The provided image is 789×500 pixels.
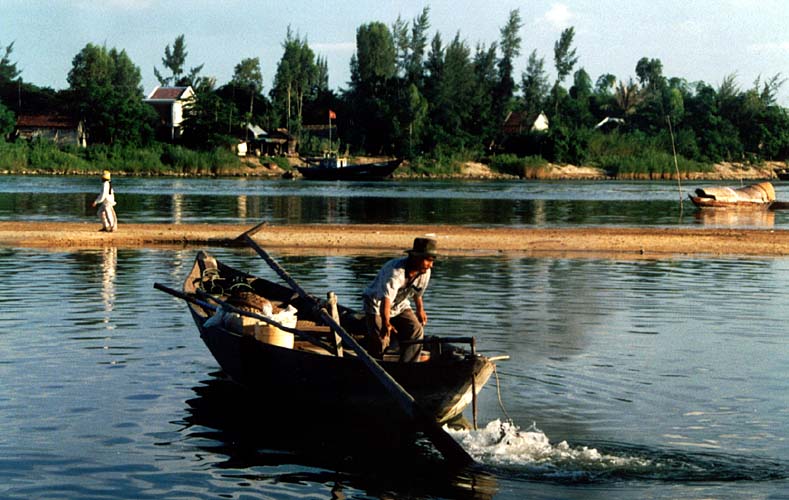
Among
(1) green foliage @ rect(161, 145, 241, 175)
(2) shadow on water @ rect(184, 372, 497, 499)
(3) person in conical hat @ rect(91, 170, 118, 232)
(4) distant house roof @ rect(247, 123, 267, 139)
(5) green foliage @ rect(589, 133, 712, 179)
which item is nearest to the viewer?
(2) shadow on water @ rect(184, 372, 497, 499)

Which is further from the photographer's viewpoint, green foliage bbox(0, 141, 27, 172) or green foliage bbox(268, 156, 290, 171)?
green foliage bbox(268, 156, 290, 171)

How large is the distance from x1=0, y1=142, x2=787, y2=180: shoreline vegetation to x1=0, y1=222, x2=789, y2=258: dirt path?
63.4 metres

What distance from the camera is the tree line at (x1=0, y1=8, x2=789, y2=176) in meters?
99.8

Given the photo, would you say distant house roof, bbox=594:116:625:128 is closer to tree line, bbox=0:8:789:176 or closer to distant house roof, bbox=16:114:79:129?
tree line, bbox=0:8:789:176

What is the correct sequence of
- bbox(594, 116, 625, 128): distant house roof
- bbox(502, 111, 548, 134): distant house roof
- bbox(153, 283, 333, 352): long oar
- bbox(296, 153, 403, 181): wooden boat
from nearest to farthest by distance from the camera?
bbox(153, 283, 333, 352): long oar → bbox(296, 153, 403, 181): wooden boat → bbox(502, 111, 548, 134): distant house roof → bbox(594, 116, 625, 128): distant house roof

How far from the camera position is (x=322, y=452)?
34.2ft

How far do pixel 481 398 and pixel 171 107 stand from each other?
94867mm

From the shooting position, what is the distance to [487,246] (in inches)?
1179

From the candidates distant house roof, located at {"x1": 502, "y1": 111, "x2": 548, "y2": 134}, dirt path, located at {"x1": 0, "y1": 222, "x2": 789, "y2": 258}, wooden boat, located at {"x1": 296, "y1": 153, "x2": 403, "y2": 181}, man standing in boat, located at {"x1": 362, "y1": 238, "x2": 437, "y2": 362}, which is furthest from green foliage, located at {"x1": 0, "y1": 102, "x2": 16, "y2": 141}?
man standing in boat, located at {"x1": 362, "y1": 238, "x2": 437, "y2": 362}

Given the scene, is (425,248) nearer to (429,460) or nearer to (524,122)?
(429,460)

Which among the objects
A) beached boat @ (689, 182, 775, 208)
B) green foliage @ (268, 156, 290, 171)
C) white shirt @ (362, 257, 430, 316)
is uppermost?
green foliage @ (268, 156, 290, 171)

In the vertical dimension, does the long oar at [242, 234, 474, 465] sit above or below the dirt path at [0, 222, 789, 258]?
below

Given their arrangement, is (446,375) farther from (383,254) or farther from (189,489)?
(383,254)

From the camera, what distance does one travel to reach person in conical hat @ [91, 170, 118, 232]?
2758cm
